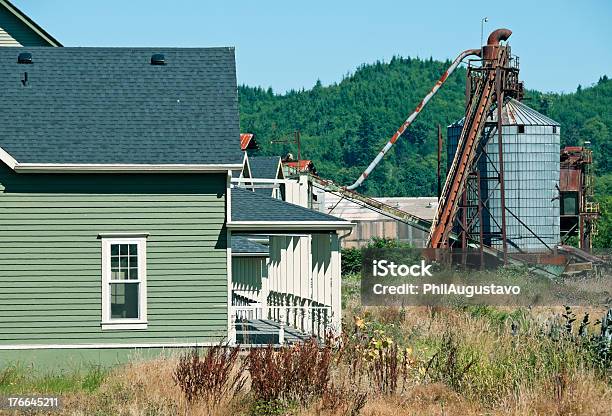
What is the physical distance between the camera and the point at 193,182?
69.5 feet

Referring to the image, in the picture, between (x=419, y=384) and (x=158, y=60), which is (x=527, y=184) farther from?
(x=419, y=384)

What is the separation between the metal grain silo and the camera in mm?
54431

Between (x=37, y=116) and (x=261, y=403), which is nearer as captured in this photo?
(x=261, y=403)

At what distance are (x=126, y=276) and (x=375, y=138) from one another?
528 ft

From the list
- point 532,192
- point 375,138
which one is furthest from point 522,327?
point 375,138

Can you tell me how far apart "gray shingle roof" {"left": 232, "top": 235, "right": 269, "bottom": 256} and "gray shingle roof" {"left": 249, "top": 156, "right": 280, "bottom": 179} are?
550 centimetres

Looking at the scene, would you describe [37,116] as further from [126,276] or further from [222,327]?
[222,327]

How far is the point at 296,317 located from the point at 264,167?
14768 mm

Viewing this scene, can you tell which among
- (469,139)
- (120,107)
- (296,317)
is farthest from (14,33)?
(469,139)

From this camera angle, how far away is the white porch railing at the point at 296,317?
833 inches

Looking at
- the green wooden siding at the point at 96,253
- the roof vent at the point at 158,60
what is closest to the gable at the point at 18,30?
the roof vent at the point at 158,60

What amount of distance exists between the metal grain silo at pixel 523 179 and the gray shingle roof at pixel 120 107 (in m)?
32.1

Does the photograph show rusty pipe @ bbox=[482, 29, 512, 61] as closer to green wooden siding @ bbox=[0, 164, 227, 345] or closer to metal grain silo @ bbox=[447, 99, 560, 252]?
metal grain silo @ bbox=[447, 99, 560, 252]

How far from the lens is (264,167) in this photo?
39844 millimetres
